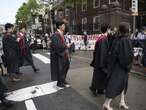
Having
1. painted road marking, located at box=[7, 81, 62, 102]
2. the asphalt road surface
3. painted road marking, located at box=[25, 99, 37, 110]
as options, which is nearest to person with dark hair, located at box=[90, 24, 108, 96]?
the asphalt road surface

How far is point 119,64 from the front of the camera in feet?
22.0

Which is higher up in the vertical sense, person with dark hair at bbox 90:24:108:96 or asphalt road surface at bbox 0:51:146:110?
person with dark hair at bbox 90:24:108:96

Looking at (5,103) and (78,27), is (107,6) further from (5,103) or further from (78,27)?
(5,103)

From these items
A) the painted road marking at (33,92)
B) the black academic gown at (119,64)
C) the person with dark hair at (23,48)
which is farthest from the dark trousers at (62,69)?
the person with dark hair at (23,48)

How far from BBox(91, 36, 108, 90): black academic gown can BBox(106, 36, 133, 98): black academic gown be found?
1.03 meters

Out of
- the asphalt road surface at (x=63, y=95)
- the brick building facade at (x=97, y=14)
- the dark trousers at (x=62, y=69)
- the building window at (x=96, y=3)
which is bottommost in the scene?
the asphalt road surface at (x=63, y=95)

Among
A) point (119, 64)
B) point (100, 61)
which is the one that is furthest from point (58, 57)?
point (119, 64)

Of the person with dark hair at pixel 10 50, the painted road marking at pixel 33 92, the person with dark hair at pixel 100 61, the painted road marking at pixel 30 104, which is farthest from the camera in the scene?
the person with dark hair at pixel 10 50

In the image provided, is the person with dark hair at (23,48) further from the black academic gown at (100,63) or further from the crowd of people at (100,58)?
the black academic gown at (100,63)

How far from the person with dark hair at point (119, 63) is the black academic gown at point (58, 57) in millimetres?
2434

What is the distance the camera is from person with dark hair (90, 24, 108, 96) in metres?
7.91

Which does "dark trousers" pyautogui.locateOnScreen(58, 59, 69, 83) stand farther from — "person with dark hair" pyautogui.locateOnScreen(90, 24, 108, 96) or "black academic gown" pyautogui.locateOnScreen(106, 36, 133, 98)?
"black academic gown" pyautogui.locateOnScreen(106, 36, 133, 98)

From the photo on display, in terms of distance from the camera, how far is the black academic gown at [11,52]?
10597mm

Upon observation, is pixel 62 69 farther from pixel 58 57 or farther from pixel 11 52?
pixel 11 52
